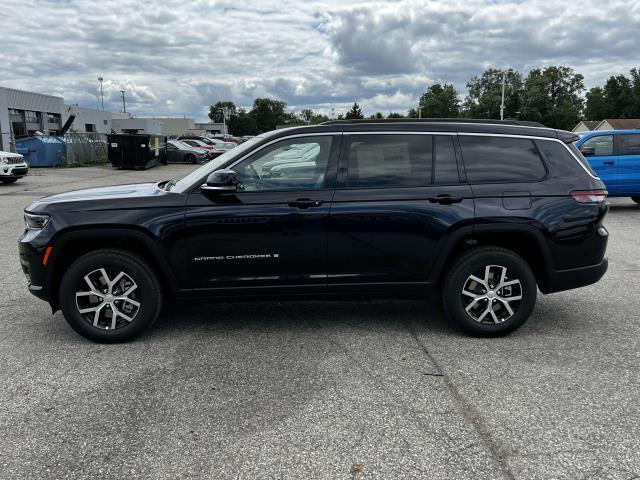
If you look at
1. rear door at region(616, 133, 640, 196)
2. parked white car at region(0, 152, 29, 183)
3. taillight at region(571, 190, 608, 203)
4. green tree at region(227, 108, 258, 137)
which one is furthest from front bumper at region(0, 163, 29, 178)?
green tree at region(227, 108, 258, 137)

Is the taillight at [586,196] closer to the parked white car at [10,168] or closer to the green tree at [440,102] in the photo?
the parked white car at [10,168]

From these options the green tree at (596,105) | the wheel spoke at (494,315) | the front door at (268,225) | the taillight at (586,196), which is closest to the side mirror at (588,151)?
the taillight at (586,196)

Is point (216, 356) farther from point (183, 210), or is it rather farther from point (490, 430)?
point (490, 430)

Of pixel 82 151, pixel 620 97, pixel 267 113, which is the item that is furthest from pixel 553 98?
pixel 82 151

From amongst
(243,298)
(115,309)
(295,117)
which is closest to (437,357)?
(243,298)

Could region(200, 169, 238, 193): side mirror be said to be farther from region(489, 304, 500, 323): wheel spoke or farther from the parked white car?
the parked white car

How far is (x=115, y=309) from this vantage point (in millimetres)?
4414

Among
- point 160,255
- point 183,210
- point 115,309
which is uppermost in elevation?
point 183,210

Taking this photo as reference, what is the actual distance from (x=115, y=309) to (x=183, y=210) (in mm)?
990

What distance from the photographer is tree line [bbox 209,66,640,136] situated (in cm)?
8631

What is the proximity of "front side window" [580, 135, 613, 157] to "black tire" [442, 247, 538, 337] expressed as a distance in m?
8.84

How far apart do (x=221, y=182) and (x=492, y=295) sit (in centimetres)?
242

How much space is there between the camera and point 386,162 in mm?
4523

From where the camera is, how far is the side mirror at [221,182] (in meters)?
4.20
